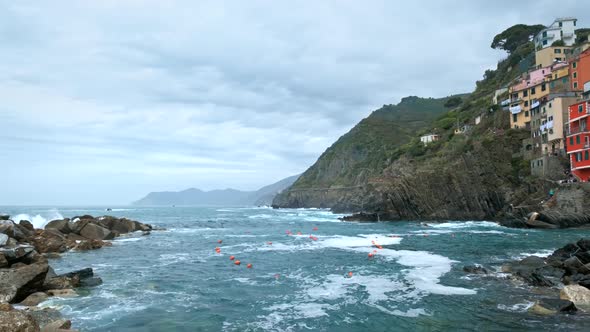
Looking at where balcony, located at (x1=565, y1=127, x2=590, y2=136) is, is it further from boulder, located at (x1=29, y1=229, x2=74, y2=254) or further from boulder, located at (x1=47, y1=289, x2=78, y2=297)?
boulder, located at (x1=29, y1=229, x2=74, y2=254)

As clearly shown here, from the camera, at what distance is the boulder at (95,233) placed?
4353cm

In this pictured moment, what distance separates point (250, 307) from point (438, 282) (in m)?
10.2

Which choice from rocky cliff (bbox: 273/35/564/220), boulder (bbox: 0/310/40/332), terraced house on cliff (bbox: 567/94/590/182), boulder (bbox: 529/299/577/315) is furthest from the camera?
rocky cliff (bbox: 273/35/564/220)

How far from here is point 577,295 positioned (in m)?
16.6

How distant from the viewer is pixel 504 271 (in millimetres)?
23172

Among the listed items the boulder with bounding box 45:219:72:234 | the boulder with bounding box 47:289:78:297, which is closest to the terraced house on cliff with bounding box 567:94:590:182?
the boulder with bounding box 47:289:78:297

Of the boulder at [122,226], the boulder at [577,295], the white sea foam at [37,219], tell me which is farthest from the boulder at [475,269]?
the white sea foam at [37,219]

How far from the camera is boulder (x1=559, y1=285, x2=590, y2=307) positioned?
53.2 ft

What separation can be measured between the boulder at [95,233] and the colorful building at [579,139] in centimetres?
5826

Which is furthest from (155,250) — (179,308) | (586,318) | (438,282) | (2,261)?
(586,318)

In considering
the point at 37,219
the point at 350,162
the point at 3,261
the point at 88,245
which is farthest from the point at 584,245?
the point at 350,162

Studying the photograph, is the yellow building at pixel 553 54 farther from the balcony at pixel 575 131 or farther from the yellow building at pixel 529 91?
the balcony at pixel 575 131

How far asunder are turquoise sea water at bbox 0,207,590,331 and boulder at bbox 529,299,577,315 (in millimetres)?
425

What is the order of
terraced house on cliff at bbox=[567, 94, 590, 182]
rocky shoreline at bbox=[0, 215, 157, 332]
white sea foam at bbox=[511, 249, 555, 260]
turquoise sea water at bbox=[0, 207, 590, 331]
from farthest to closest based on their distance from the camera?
terraced house on cliff at bbox=[567, 94, 590, 182] < white sea foam at bbox=[511, 249, 555, 260] < turquoise sea water at bbox=[0, 207, 590, 331] < rocky shoreline at bbox=[0, 215, 157, 332]
